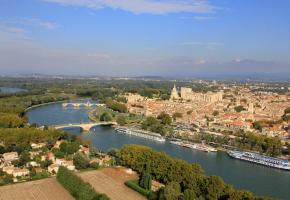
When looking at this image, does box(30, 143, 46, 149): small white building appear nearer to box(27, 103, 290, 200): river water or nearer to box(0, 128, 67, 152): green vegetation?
box(0, 128, 67, 152): green vegetation

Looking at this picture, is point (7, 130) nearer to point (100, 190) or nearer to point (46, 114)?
point (100, 190)

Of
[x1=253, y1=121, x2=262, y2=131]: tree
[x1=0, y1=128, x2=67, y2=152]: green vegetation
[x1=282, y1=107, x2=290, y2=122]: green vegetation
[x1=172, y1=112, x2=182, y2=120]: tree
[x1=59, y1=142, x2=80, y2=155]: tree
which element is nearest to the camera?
[x1=59, y1=142, x2=80, y2=155]: tree

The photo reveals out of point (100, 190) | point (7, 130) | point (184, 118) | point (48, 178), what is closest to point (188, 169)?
point (100, 190)

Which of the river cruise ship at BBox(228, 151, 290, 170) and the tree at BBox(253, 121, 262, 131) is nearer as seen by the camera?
the river cruise ship at BBox(228, 151, 290, 170)

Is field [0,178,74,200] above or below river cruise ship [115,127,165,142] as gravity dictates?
above

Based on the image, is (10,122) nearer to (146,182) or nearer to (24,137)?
(24,137)

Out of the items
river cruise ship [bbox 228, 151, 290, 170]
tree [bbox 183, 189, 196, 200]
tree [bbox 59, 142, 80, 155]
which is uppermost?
tree [bbox 183, 189, 196, 200]

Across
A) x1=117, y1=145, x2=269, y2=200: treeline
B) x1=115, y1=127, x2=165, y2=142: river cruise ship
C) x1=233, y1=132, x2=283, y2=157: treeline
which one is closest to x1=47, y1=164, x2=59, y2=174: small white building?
x1=117, y1=145, x2=269, y2=200: treeline
